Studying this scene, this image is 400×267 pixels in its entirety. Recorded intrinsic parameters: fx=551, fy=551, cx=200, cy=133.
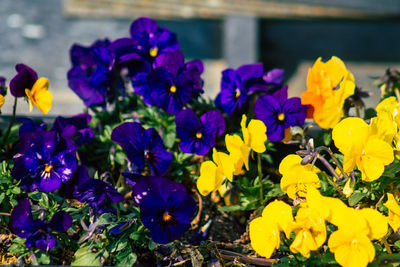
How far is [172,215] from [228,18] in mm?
4677

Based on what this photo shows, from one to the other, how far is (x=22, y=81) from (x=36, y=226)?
433 millimetres

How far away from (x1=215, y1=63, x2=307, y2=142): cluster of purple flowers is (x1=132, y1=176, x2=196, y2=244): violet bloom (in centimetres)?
34

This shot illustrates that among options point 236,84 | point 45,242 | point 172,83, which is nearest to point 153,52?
point 172,83

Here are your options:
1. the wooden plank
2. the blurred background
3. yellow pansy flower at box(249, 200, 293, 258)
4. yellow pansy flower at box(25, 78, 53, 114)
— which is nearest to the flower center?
yellow pansy flower at box(249, 200, 293, 258)

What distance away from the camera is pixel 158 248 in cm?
123

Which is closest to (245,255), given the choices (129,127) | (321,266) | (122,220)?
(321,266)

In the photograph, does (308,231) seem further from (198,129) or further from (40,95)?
(40,95)

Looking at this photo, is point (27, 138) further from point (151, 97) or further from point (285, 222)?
point (285, 222)

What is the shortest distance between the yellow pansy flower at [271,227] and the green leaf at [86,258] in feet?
1.10

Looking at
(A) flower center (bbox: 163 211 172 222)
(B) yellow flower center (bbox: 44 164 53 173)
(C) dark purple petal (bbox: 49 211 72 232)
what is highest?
(B) yellow flower center (bbox: 44 164 53 173)

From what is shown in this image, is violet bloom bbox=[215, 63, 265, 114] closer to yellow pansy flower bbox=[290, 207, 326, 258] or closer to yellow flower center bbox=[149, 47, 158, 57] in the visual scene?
yellow flower center bbox=[149, 47, 158, 57]

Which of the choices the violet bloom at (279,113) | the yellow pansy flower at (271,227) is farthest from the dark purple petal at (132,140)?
the yellow pansy flower at (271,227)

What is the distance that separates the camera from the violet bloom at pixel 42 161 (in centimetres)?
131

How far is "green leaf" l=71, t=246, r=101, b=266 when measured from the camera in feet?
3.78
